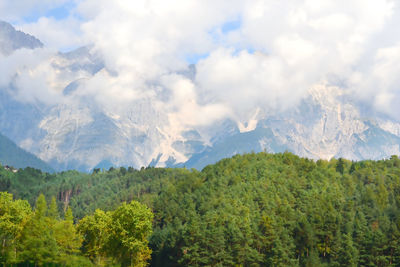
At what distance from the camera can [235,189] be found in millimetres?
184125

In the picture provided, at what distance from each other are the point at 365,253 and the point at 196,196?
3002 inches

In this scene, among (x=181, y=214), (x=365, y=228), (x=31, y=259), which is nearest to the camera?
(x=31, y=259)

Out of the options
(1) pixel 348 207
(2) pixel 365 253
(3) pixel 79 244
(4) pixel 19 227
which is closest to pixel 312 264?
(2) pixel 365 253

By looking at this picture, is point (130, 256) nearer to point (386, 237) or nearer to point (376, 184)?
point (386, 237)

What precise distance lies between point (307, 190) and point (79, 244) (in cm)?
8889

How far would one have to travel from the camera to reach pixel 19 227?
124250 mm

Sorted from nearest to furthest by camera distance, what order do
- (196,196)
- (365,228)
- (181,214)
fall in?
1. (365,228)
2. (181,214)
3. (196,196)

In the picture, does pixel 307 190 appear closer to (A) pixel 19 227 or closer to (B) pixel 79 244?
(B) pixel 79 244

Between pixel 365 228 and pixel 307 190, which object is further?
pixel 307 190

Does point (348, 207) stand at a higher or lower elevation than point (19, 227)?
higher

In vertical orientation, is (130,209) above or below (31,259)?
above

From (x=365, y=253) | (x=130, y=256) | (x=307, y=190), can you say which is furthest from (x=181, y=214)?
(x=365, y=253)

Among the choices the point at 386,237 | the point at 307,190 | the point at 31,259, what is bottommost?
the point at 31,259

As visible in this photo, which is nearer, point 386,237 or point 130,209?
point 130,209
